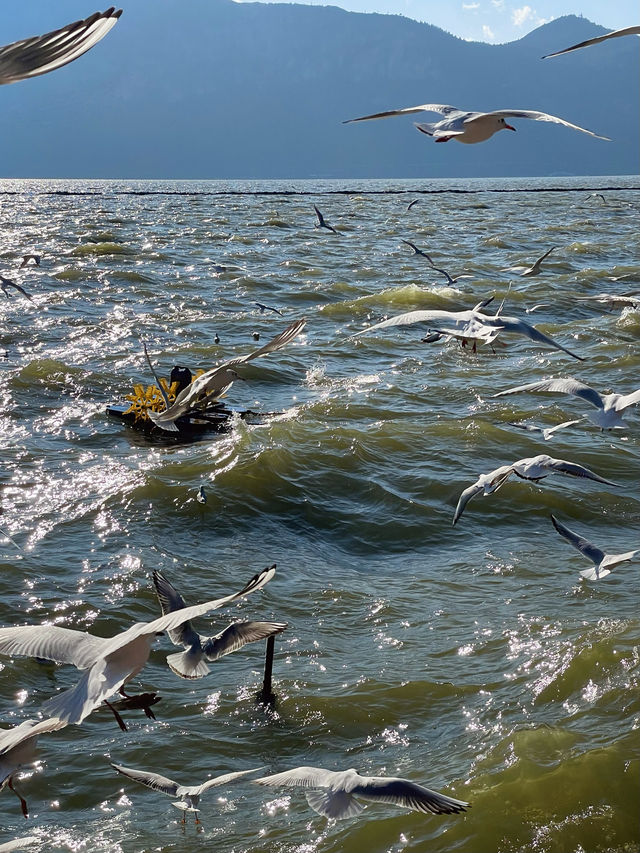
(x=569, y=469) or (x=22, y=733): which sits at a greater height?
(x=22, y=733)

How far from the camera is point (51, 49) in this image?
273 cm

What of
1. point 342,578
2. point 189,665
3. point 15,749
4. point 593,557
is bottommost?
point 342,578

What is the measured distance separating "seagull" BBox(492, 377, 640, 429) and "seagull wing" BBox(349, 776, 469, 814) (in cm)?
317

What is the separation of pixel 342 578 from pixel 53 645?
11.5 ft

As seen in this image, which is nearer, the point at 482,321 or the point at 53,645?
the point at 53,645

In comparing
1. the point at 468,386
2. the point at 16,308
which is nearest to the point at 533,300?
the point at 468,386

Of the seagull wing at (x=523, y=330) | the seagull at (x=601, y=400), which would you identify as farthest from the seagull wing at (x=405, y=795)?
the seagull wing at (x=523, y=330)

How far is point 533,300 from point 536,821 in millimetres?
15317

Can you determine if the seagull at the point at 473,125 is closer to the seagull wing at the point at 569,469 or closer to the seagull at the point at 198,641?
the seagull wing at the point at 569,469

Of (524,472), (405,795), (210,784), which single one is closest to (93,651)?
(210,784)

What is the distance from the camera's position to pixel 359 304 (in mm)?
17719

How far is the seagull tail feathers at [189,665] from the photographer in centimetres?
367

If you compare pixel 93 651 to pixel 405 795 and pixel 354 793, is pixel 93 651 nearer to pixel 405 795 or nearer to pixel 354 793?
pixel 354 793

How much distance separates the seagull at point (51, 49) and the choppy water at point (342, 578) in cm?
294
